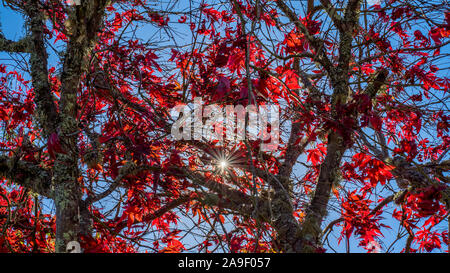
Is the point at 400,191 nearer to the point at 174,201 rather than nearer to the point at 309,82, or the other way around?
the point at 309,82

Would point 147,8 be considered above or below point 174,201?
above

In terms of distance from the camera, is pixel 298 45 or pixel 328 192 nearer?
pixel 328 192

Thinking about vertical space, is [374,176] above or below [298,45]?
below

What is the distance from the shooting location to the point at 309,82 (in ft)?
10.3

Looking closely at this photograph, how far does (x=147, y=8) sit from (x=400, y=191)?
2.27m

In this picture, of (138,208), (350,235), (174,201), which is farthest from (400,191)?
(138,208)

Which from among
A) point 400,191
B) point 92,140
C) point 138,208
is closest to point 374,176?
point 400,191
